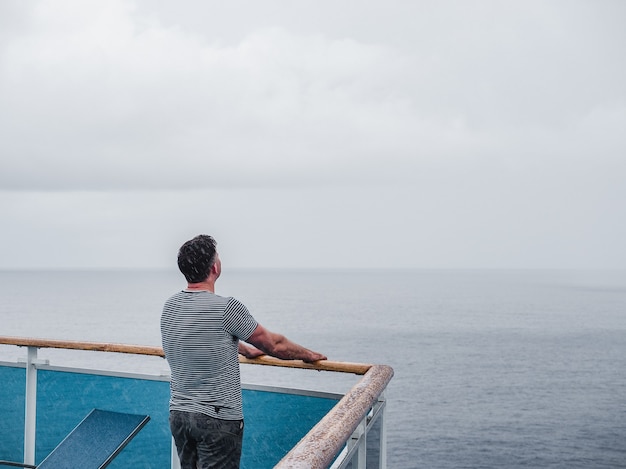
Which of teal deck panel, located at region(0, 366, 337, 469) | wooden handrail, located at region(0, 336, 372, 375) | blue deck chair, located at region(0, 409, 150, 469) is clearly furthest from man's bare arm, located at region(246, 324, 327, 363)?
blue deck chair, located at region(0, 409, 150, 469)

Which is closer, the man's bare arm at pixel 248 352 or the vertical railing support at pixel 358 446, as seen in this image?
the vertical railing support at pixel 358 446

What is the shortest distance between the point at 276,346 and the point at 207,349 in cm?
27

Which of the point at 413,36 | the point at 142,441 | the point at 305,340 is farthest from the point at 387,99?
the point at 142,441

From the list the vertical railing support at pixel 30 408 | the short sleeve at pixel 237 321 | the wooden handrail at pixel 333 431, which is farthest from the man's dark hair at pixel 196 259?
the vertical railing support at pixel 30 408

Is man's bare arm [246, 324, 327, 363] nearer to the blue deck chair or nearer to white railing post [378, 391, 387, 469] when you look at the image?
white railing post [378, 391, 387, 469]

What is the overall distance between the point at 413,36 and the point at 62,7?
123m

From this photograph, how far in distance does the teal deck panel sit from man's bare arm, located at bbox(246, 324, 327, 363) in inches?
14.7

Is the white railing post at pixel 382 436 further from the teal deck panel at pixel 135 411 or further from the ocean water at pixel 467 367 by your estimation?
the ocean water at pixel 467 367

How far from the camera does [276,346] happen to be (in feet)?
7.90

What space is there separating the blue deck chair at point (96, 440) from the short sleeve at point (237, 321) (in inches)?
45.2

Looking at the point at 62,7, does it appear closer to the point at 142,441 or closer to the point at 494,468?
the point at 494,468

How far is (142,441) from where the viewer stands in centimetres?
331

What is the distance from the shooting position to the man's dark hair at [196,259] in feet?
7.81

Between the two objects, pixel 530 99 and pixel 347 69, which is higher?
pixel 347 69
